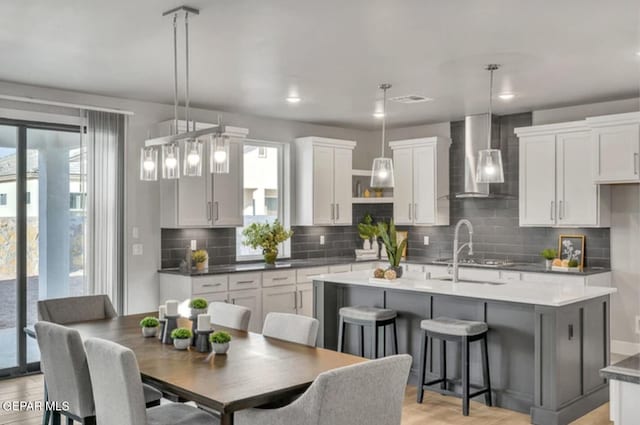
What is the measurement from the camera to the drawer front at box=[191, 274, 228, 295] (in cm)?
583

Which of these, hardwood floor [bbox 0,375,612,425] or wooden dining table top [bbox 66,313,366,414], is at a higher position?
wooden dining table top [bbox 66,313,366,414]

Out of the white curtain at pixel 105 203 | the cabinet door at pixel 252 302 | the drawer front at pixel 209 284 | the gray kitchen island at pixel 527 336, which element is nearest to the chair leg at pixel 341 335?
the gray kitchen island at pixel 527 336

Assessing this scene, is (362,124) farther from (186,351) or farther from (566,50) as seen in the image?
(186,351)

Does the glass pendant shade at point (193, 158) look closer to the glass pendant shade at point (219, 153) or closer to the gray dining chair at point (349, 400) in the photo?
the glass pendant shade at point (219, 153)

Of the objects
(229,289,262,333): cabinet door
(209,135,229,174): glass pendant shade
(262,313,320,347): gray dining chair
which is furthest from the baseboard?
(209,135,229,174): glass pendant shade

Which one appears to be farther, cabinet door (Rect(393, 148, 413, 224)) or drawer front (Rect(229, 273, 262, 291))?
cabinet door (Rect(393, 148, 413, 224))

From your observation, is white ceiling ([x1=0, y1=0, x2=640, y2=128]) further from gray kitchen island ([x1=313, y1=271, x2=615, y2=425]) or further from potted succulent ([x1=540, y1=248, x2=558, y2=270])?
gray kitchen island ([x1=313, y1=271, x2=615, y2=425])

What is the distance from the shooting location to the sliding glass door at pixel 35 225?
17.5ft

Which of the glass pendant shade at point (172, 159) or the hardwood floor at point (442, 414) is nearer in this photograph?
the glass pendant shade at point (172, 159)

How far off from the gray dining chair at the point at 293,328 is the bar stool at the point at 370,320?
4.55 feet

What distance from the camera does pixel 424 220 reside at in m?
7.50

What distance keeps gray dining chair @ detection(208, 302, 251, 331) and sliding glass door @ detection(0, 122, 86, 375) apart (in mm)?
2154

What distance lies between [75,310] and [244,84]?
2393 millimetres

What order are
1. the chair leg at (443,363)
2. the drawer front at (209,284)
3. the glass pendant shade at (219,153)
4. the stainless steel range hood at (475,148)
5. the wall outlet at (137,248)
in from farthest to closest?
the stainless steel range hood at (475,148)
the wall outlet at (137,248)
the drawer front at (209,284)
the chair leg at (443,363)
the glass pendant shade at (219,153)
